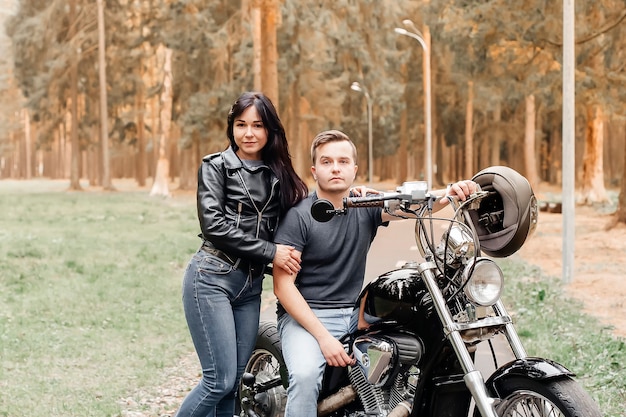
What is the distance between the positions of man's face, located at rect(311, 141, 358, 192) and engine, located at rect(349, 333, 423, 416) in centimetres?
72

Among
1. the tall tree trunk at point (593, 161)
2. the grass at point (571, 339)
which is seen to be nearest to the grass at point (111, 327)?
the grass at point (571, 339)

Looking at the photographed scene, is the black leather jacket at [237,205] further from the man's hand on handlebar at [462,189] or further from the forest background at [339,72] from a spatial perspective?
the forest background at [339,72]

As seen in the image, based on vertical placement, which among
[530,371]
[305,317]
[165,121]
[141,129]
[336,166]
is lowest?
[530,371]

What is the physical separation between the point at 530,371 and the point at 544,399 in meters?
0.11

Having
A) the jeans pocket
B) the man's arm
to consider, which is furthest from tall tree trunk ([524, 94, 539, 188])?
the man's arm

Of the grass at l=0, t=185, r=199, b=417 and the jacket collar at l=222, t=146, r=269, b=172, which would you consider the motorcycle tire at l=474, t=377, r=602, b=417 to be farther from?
the grass at l=0, t=185, r=199, b=417

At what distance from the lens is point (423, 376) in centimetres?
329

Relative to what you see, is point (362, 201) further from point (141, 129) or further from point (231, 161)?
point (141, 129)

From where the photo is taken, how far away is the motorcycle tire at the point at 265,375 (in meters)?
4.25

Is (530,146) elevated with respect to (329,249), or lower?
elevated

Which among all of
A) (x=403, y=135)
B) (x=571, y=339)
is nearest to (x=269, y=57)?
(x=571, y=339)

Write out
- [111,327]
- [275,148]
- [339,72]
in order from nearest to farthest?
[275,148] → [111,327] → [339,72]

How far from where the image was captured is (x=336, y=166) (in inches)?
146

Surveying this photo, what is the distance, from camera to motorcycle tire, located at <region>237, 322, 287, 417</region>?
425 centimetres
